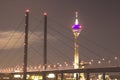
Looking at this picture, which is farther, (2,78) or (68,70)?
(2,78)

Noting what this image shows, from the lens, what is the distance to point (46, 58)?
7500cm

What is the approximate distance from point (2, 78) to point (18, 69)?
45.4m

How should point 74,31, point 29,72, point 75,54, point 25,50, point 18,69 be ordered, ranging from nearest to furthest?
1. point 25,50
2. point 29,72
3. point 18,69
4. point 75,54
5. point 74,31

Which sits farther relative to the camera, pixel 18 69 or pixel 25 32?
pixel 18 69

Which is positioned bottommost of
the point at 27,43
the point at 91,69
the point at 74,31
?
the point at 91,69

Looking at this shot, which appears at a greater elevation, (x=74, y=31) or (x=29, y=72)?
(x=74, y=31)

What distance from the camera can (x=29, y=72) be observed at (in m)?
85.8

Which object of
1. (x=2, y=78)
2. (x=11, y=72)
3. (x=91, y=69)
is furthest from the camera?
(x=2, y=78)

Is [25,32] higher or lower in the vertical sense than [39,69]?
higher

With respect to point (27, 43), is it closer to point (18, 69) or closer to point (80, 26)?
point (18, 69)

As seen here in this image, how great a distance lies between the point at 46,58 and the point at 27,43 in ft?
15.8

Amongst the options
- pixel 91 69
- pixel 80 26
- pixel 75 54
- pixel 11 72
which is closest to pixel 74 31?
pixel 80 26

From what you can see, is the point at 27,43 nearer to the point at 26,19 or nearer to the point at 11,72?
the point at 26,19

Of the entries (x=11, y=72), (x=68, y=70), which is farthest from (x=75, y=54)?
(x=68, y=70)
